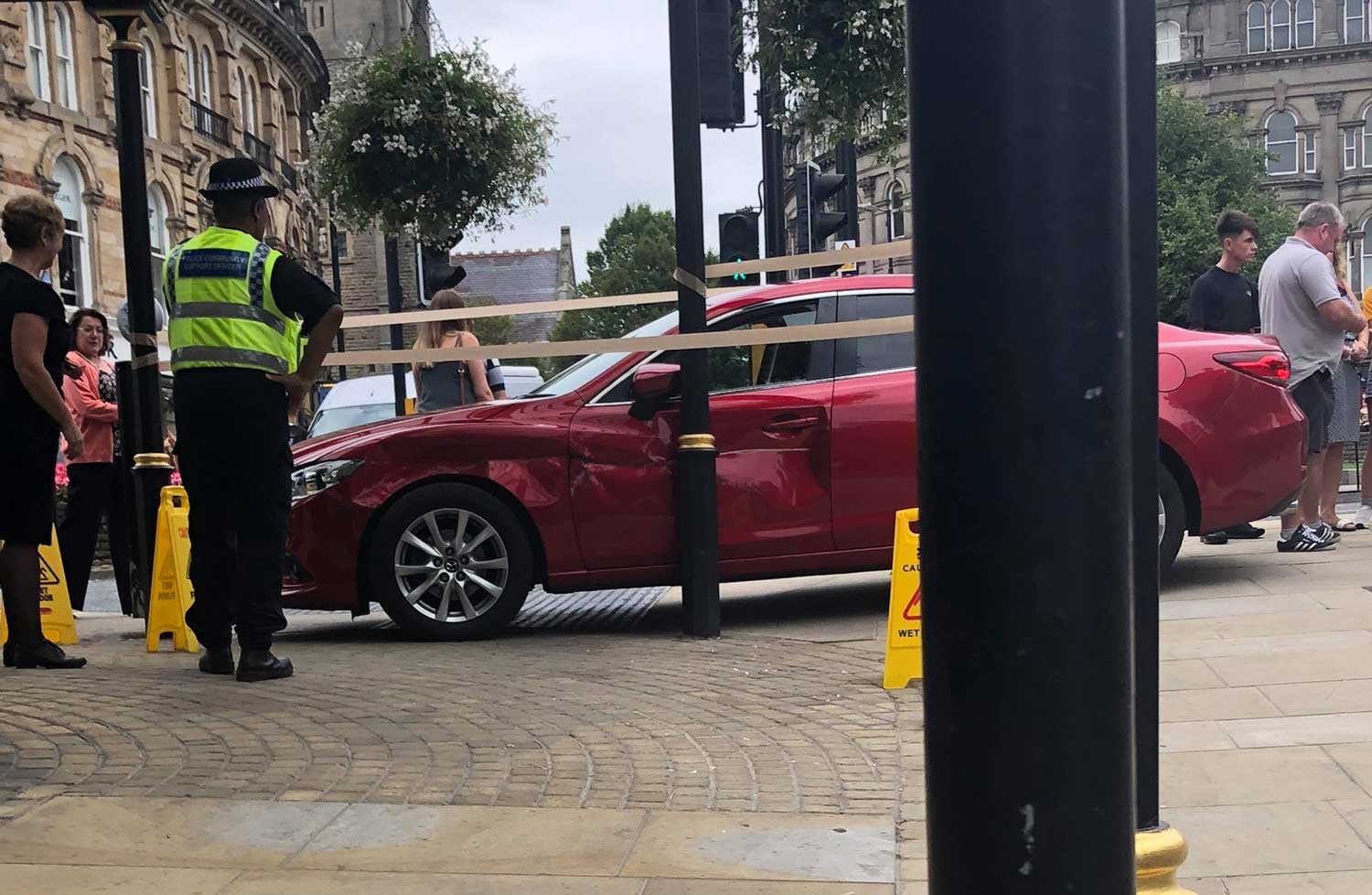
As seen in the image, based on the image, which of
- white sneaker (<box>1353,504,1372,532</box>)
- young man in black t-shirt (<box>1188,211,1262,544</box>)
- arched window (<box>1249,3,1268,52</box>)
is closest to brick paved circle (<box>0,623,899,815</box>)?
young man in black t-shirt (<box>1188,211,1262,544</box>)

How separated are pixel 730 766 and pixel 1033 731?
3.03 meters

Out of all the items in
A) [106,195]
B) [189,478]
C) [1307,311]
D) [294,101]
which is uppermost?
[294,101]

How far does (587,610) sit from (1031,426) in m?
7.09

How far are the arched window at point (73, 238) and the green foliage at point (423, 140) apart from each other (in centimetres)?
1770

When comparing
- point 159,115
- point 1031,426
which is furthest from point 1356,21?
point 1031,426

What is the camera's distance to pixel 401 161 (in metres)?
13.9

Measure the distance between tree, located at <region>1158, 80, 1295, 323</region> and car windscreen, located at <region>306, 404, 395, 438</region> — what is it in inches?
1389

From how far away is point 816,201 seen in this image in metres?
14.5

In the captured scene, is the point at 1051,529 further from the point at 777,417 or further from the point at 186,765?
the point at 777,417

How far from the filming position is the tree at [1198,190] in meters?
46.9

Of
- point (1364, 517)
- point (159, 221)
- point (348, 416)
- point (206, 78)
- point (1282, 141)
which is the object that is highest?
point (206, 78)

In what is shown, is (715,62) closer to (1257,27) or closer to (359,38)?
(1257,27)

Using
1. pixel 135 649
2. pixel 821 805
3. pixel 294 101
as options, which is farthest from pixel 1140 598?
pixel 294 101

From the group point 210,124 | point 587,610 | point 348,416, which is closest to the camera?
point 587,610
